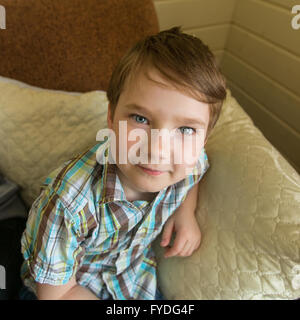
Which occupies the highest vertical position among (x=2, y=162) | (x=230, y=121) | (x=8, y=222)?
(x=230, y=121)

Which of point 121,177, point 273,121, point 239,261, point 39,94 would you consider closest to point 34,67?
point 39,94

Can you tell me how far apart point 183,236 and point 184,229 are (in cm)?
2

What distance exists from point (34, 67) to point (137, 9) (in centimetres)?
33

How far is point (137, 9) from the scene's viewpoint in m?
0.89

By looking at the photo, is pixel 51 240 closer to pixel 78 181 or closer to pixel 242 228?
pixel 78 181

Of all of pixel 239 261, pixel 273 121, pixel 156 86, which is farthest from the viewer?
pixel 273 121

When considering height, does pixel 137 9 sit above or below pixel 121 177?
above

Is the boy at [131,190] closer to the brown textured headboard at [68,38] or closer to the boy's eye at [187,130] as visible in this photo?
the boy's eye at [187,130]

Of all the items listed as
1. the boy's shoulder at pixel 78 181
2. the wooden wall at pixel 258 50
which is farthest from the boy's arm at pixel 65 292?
the wooden wall at pixel 258 50

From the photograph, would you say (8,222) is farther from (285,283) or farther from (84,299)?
(285,283)

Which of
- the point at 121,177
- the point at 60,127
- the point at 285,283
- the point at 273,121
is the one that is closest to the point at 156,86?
the point at 121,177

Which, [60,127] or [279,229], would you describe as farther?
[60,127]

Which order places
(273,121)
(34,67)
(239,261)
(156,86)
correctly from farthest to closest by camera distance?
(273,121)
(34,67)
(239,261)
(156,86)

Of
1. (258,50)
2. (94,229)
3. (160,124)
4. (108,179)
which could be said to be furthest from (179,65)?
(258,50)
